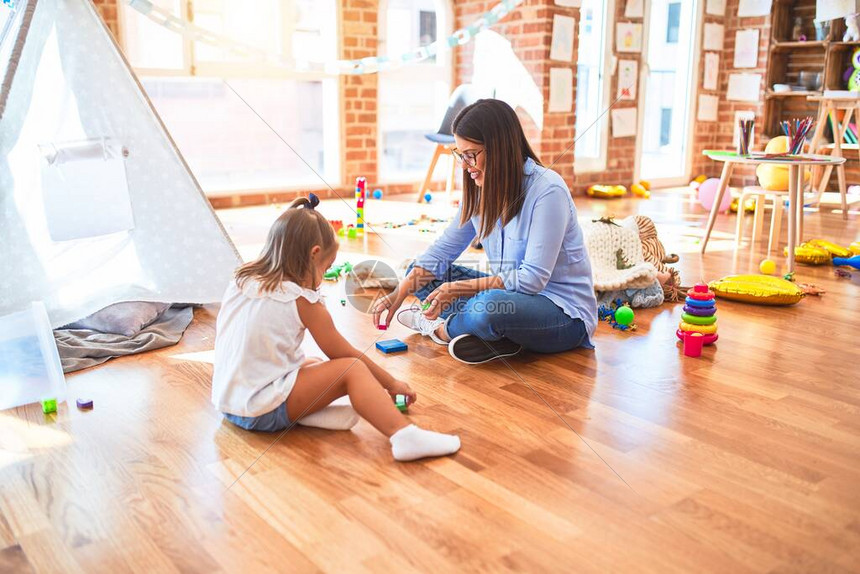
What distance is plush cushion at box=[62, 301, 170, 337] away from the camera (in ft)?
7.25

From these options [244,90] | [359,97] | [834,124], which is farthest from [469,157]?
[834,124]

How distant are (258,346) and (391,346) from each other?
26.1 inches

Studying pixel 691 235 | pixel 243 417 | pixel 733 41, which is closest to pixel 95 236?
pixel 243 417

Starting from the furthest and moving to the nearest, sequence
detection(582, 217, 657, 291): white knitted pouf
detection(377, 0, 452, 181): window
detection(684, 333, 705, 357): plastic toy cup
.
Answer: detection(377, 0, 452, 181): window
detection(582, 217, 657, 291): white knitted pouf
detection(684, 333, 705, 357): plastic toy cup

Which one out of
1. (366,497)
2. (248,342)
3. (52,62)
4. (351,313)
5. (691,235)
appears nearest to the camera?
(366,497)

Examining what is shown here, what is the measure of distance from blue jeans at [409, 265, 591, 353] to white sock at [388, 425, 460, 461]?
526 mm

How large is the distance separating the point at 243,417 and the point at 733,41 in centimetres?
593

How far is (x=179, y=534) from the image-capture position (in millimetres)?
1234

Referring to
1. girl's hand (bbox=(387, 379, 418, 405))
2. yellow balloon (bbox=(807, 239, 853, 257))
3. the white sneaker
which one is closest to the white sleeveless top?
girl's hand (bbox=(387, 379, 418, 405))

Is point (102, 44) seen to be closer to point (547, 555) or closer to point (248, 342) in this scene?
point (248, 342)

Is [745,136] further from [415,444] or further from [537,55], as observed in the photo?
[415,444]

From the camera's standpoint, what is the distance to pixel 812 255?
3.34m

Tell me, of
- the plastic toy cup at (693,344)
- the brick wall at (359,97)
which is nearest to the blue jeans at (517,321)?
the plastic toy cup at (693,344)

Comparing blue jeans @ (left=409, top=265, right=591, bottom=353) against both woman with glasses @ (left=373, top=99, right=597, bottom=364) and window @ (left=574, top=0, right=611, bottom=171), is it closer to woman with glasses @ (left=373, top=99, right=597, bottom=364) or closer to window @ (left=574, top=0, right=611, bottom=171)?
woman with glasses @ (left=373, top=99, right=597, bottom=364)
